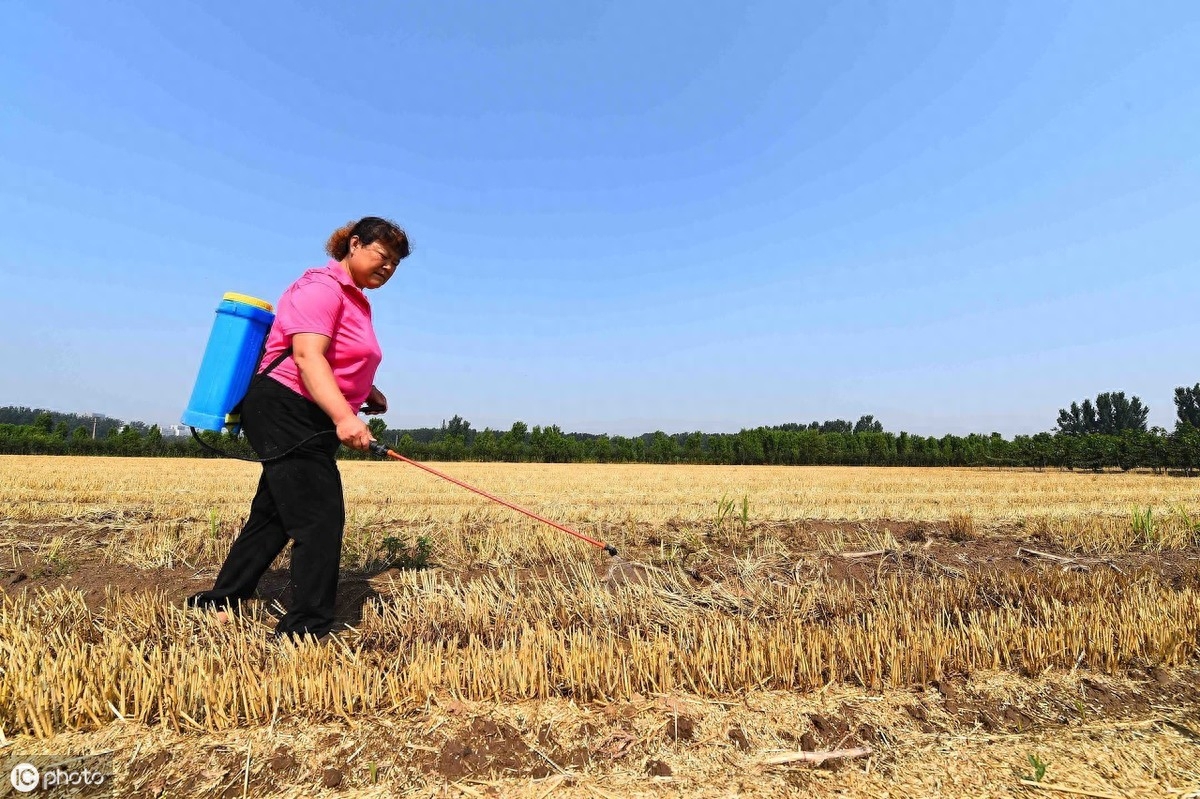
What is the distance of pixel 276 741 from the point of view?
7.12 feet

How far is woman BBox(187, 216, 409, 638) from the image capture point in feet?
9.32

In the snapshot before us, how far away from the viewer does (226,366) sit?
2980 millimetres

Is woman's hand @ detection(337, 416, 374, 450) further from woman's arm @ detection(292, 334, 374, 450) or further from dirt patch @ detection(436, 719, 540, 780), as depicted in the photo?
dirt patch @ detection(436, 719, 540, 780)

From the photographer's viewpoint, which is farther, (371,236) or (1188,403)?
(1188,403)

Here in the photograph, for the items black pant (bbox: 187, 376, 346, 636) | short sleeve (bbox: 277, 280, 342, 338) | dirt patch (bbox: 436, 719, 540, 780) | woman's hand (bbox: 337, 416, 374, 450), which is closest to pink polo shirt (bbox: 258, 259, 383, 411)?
short sleeve (bbox: 277, 280, 342, 338)

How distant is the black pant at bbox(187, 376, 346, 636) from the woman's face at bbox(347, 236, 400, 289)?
710mm

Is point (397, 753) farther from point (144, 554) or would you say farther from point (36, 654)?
point (144, 554)

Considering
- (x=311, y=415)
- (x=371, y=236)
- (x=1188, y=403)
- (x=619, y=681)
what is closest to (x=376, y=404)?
(x=311, y=415)

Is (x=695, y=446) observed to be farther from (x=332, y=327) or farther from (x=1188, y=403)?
Answer: (x=1188, y=403)

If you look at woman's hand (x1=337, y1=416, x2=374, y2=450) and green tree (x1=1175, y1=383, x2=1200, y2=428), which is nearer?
woman's hand (x1=337, y1=416, x2=374, y2=450)

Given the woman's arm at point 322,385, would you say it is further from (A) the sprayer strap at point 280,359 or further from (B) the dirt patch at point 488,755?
(B) the dirt patch at point 488,755

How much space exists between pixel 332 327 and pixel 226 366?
606 mm

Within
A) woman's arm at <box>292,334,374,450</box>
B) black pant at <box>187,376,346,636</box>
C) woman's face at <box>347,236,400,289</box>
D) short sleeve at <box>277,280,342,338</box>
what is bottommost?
black pant at <box>187,376,346,636</box>

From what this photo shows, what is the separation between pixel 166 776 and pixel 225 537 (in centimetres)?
399
